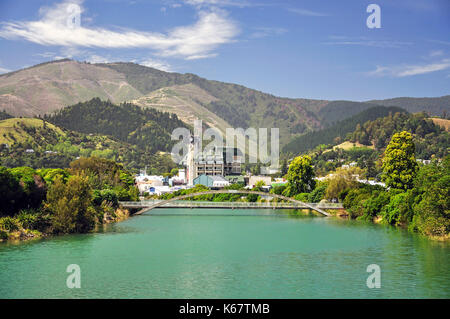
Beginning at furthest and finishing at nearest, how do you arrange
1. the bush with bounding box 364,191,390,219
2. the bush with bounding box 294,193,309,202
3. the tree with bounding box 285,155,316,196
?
1. the tree with bounding box 285,155,316,196
2. the bush with bounding box 294,193,309,202
3. the bush with bounding box 364,191,390,219

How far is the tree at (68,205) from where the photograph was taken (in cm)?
5100

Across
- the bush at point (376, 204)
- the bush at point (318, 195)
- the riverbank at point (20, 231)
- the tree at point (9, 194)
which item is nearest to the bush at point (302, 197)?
the bush at point (318, 195)

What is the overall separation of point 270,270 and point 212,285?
17.9ft

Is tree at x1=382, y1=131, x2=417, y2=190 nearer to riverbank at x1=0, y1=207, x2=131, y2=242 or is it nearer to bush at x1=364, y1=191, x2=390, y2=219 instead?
bush at x1=364, y1=191, x2=390, y2=219

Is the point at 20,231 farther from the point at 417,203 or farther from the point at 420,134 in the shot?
the point at 420,134

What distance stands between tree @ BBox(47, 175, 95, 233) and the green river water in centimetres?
193

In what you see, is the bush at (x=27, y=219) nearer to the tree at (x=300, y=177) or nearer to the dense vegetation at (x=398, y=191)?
the dense vegetation at (x=398, y=191)

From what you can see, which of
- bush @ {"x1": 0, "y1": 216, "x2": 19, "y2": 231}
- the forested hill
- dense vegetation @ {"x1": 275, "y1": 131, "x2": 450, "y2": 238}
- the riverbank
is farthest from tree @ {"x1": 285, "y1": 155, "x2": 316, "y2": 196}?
the forested hill

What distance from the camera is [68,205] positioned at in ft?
169

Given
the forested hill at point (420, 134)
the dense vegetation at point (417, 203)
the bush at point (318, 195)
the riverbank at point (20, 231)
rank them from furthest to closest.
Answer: the forested hill at point (420, 134) < the bush at point (318, 195) < the dense vegetation at point (417, 203) < the riverbank at point (20, 231)

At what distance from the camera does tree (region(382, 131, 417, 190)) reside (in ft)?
228

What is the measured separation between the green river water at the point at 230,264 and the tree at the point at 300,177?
121 feet

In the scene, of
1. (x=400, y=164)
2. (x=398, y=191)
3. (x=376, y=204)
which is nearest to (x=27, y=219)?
(x=376, y=204)
